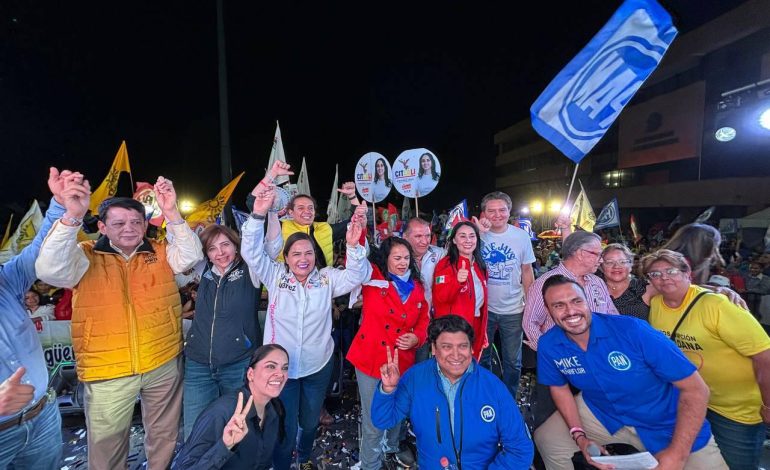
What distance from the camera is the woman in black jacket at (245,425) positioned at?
6.91 feet

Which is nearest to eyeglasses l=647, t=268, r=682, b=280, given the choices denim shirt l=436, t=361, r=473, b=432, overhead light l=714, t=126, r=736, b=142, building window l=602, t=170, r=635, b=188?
denim shirt l=436, t=361, r=473, b=432

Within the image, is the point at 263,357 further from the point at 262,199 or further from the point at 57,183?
the point at 57,183

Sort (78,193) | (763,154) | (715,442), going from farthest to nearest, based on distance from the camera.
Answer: (763,154) → (715,442) → (78,193)

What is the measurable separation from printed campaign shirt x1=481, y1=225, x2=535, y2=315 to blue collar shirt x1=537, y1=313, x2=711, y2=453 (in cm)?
145

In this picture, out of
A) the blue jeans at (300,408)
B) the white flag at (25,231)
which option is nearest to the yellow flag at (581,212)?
the blue jeans at (300,408)

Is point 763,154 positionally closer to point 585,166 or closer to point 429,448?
point 585,166

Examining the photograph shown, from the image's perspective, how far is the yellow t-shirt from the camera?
242cm

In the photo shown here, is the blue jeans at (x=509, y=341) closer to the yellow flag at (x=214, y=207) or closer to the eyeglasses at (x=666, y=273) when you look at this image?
the eyeglasses at (x=666, y=273)

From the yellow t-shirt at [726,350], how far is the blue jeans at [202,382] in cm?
346

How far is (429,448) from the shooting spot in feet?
8.09

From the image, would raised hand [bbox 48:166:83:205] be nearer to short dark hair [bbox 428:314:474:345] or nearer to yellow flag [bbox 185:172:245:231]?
short dark hair [bbox 428:314:474:345]

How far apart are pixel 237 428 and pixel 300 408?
1.06m

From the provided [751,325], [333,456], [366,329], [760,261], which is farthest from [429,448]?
[760,261]

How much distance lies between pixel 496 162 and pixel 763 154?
35.8 m
